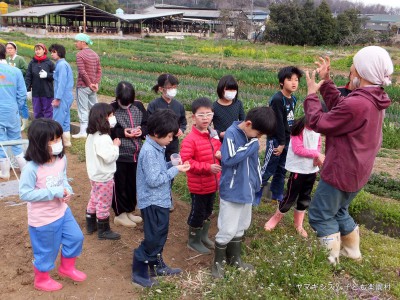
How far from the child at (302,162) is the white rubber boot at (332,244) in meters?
0.53

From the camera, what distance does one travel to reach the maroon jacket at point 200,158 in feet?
11.4

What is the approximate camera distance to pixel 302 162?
3.89 metres

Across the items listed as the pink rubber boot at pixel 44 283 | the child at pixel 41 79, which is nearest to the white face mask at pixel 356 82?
the pink rubber boot at pixel 44 283

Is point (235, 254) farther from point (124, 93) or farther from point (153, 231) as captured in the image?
point (124, 93)

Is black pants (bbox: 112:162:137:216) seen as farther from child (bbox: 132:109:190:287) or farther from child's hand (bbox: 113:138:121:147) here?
child (bbox: 132:109:190:287)

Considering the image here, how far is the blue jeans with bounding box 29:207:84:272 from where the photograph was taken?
3029 millimetres

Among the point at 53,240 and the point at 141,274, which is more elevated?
the point at 53,240

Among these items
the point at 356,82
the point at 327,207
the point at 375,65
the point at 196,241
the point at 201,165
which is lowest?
the point at 196,241

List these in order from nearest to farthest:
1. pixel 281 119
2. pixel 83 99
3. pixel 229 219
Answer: pixel 229 219
pixel 281 119
pixel 83 99

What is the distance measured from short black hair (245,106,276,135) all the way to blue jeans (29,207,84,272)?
167cm

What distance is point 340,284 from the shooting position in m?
3.13

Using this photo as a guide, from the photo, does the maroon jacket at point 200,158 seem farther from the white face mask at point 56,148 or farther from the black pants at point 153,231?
the white face mask at point 56,148

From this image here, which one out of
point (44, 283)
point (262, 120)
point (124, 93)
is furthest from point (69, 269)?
point (262, 120)

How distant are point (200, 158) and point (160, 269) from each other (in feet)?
3.35
